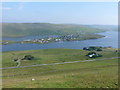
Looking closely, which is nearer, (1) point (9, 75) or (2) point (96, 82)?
(2) point (96, 82)

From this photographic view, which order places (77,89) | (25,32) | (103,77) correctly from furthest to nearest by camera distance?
(25,32) → (103,77) → (77,89)

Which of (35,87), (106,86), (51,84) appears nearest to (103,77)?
(106,86)

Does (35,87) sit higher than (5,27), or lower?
lower

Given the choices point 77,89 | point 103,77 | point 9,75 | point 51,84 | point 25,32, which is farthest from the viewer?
point 25,32

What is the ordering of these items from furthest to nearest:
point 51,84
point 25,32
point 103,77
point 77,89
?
1. point 25,32
2. point 103,77
3. point 51,84
4. point 77,89

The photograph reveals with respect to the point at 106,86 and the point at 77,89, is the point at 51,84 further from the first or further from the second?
the point at 106,86

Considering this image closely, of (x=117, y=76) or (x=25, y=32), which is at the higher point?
(x=25, y=32)

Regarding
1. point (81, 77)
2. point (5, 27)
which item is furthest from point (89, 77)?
point (5, 27)

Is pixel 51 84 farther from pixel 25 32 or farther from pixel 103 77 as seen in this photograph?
pixel 25 32

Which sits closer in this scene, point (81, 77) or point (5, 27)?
point (81, 77)
